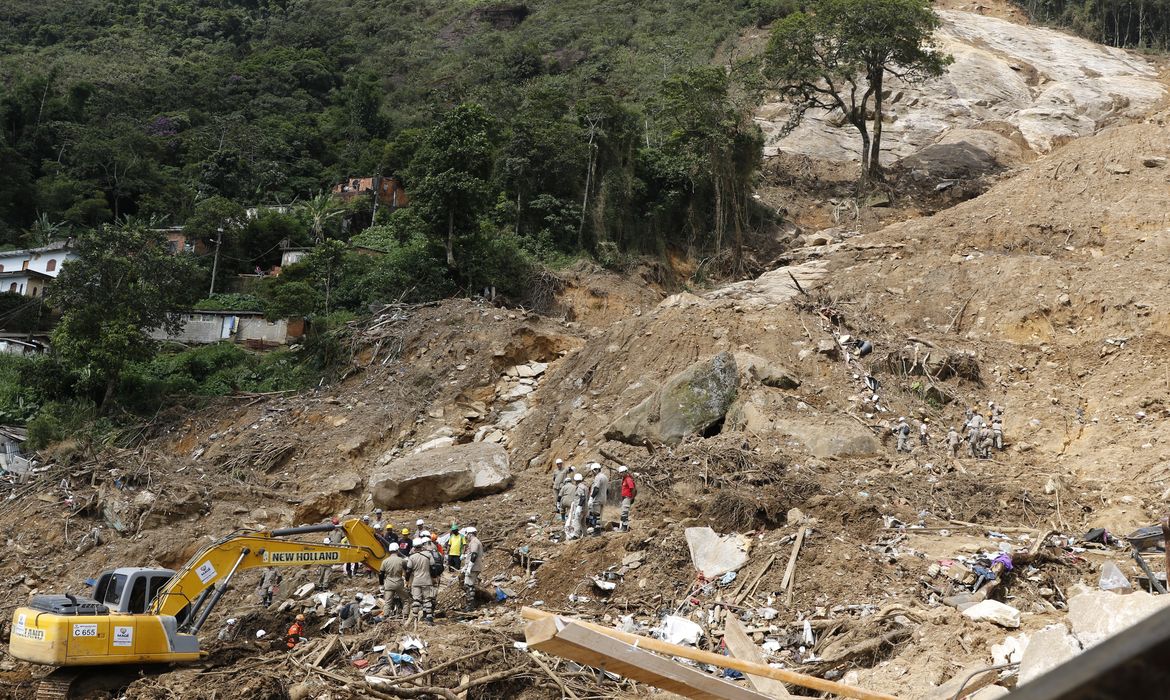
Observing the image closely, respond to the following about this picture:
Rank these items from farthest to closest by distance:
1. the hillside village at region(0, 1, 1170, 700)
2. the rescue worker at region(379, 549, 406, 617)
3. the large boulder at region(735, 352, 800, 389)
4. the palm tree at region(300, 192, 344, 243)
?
the palm tree at region(300, 192, 344, 243)
the large boulder at region(735, 352, 800, 389)
the rescue worker at region(379, 549, 406, 617)
the hillside village at region(0, 1, 1170, 700)

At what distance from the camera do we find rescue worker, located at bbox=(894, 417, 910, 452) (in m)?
14.0

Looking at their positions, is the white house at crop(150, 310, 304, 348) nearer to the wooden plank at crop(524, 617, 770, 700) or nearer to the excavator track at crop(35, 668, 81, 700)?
the excavator track at crop(35, 668, 81, 700)

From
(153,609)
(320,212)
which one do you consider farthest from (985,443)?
(320,212)

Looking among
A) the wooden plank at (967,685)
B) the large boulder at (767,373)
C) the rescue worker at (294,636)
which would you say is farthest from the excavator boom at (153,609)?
the large boulder at (767,373)

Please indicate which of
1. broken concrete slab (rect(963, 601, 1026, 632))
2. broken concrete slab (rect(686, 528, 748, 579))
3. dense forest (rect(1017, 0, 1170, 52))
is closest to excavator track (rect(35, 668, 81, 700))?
broken concrete slab (rect(686, 528, 748, 579))

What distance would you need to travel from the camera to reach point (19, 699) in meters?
8.56

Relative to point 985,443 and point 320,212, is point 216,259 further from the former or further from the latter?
point 985,443

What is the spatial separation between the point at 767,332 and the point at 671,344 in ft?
5.52

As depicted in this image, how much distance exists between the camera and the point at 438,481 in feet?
49.1

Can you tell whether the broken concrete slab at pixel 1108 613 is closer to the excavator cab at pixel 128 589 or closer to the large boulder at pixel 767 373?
the excavator cab at pixel 128 589

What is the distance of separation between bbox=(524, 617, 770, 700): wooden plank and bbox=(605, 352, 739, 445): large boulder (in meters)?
10.6

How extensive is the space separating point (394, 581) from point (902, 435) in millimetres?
7756

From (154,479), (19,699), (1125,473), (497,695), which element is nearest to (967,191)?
(1125,473)

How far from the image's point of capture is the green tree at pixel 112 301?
2066 cm
